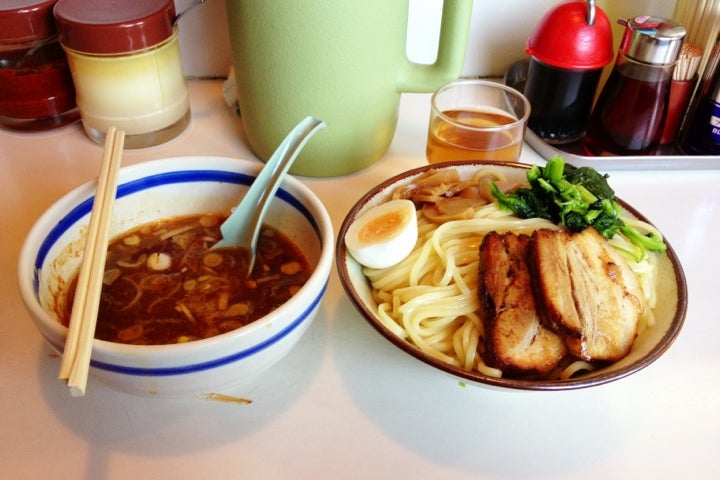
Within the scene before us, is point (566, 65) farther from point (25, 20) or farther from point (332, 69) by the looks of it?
point (25, 20)

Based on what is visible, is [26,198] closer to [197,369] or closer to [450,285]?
[197,369]

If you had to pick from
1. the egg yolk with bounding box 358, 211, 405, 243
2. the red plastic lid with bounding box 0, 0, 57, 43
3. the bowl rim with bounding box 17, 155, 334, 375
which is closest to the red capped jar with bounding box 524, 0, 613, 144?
the egg yolk with bounding box 358, 211, 405, 243

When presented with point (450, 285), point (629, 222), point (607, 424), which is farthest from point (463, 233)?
point (607, 424)

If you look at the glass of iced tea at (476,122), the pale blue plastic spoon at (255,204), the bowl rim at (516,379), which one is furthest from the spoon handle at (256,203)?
the glass of iced tea at (476,122)

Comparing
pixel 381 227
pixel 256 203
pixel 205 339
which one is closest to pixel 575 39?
pixel 381 227

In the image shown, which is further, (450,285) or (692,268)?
(692,268)

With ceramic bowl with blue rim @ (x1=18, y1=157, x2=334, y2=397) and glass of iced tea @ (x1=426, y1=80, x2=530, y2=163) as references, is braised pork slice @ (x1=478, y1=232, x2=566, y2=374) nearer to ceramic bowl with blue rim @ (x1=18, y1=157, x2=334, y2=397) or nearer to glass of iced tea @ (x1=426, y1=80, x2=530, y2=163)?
ceramic bowl with blue rim @ (x1=18, y1=157, x2=334, y2=397)

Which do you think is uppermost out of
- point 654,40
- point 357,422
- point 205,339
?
point 654,40
